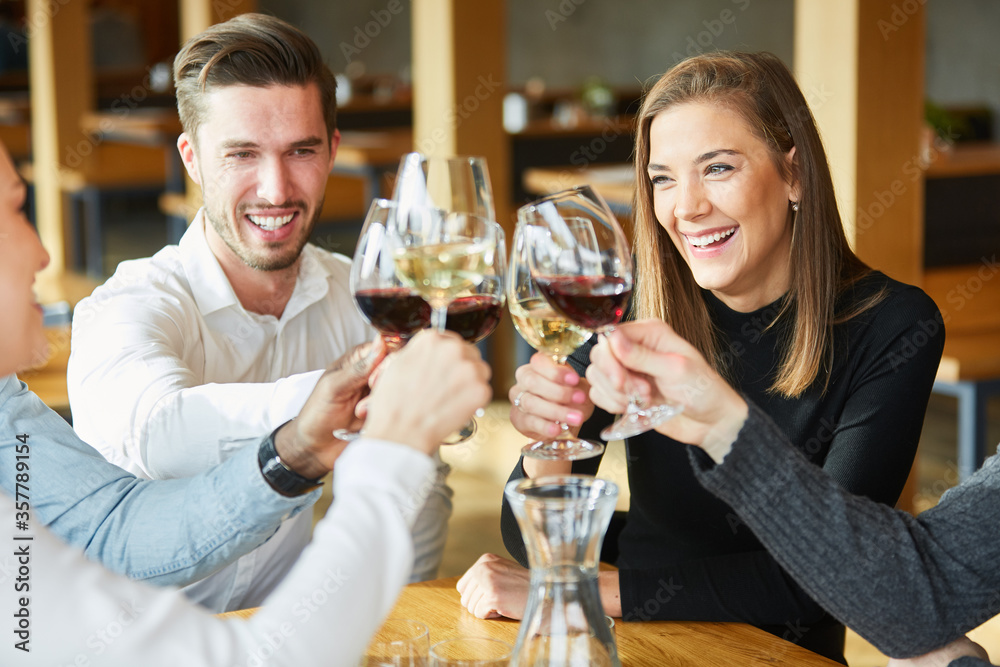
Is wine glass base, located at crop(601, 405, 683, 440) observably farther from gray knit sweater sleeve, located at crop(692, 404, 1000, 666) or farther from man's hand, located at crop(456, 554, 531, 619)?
man's hand, located at crop(456, 554, 531, 619)

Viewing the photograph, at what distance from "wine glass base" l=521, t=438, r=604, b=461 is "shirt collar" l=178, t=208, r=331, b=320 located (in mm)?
840

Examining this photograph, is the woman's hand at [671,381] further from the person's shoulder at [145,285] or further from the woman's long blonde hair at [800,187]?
the person's shoulder at [145,285]

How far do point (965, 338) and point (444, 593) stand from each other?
7.39ft

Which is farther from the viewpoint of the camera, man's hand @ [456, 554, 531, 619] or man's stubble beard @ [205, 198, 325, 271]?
man's stubble beard @ [205, 198, 325, 271]

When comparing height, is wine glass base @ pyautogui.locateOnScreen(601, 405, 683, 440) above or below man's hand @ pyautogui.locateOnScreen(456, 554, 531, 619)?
above

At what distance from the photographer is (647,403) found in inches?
46.9

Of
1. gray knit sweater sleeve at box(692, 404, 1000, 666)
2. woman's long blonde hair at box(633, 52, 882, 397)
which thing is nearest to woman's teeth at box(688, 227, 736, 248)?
woman's long blonde hair at box(633, 52, 882, 397)

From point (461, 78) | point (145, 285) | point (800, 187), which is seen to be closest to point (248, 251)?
point (145, 285)

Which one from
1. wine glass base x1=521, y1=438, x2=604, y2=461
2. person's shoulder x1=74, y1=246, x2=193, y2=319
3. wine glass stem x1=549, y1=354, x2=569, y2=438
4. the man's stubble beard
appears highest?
the man's stubble beard

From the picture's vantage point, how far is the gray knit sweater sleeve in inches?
46.4

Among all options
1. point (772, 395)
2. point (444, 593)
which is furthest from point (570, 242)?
point (772, 395)

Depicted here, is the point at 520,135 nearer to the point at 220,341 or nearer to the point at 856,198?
the point at 856,198

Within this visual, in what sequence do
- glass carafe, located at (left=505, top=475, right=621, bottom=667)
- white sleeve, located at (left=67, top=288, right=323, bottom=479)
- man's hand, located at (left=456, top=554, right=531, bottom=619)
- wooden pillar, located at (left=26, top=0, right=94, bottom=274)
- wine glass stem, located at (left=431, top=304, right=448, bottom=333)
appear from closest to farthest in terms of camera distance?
glass carafe, located at (left=505, top=475, right=621, bottom=667) → wine glass stem, located at (left=431, top=304, right=448, bottom=333) → man's hand, located at (left=456, top=554, right=531, bottom=619) → white sleeve, located at (left=67, top=288, right=323, bottom=479) → wooden pillar, located at (left=26, top=0, right=94, bottom=274)

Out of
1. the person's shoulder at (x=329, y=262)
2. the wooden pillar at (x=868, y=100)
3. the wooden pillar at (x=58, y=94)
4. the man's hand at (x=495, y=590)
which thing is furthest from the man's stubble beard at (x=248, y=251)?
the wooden pillar at (x=58, y=94)
